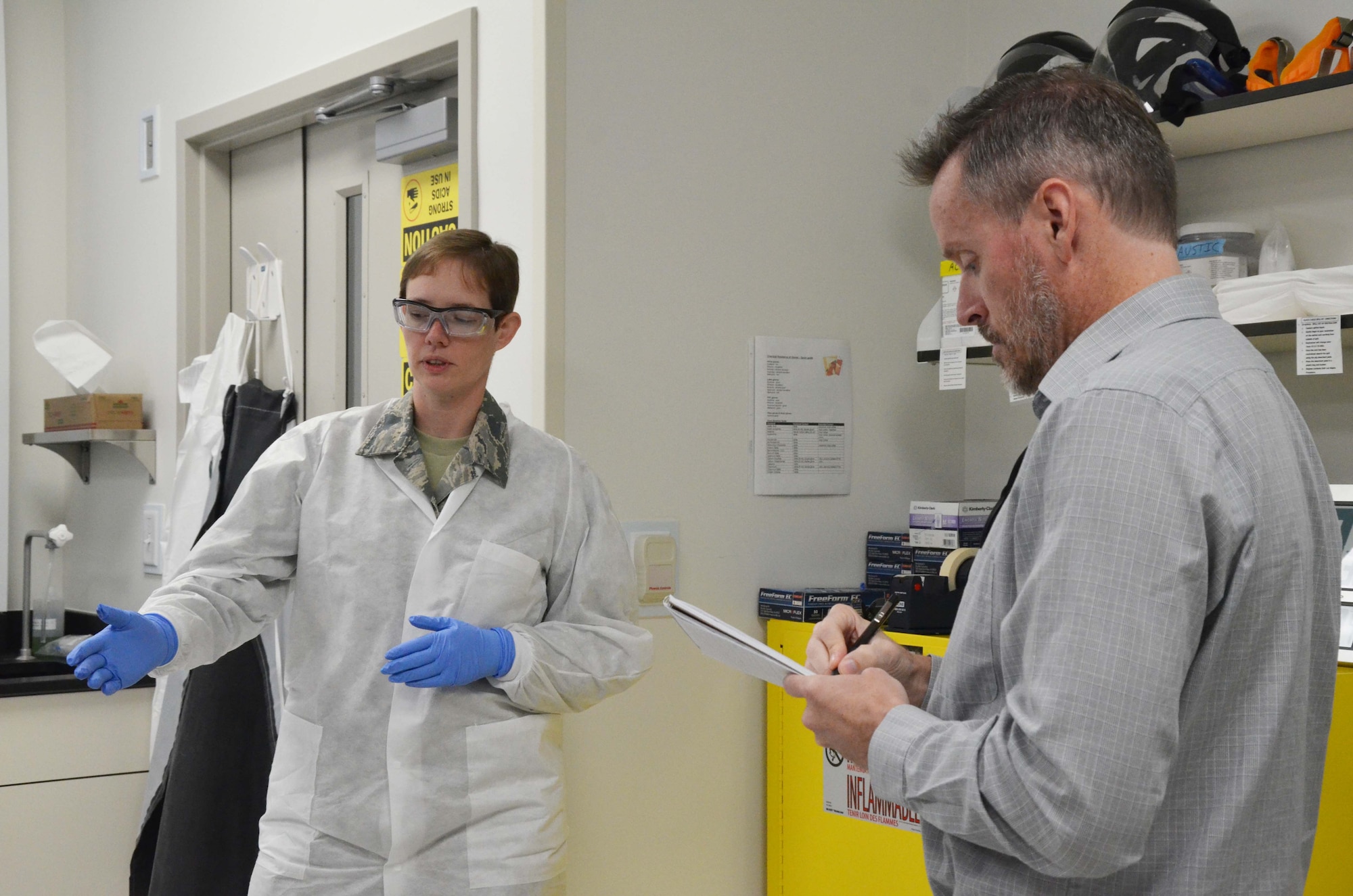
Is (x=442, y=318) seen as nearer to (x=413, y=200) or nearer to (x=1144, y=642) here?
(x=413, y=200)

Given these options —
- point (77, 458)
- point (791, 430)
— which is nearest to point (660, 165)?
point (791, 430)

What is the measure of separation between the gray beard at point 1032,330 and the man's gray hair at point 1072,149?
0.06 metres

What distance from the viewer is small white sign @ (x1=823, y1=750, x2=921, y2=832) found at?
7.46 feet

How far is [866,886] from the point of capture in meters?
2.31

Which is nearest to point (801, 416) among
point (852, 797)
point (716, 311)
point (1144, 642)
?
point (716, 311)

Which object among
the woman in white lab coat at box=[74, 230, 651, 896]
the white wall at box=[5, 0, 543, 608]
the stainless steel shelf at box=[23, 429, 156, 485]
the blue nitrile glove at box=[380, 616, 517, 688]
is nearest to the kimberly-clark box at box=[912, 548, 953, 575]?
the woman in white lab coat at box=[74, 230, 651, 896]

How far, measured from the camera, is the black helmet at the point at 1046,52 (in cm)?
241

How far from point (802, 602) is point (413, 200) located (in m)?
1.21

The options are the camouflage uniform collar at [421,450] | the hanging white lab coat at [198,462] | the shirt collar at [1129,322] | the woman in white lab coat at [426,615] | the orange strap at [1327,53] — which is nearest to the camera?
the shirt collar at [1129,322]

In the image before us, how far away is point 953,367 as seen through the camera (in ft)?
8.23

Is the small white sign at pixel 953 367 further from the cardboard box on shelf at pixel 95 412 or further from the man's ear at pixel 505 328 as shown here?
the cardboard box on shelf at pixel 95 412

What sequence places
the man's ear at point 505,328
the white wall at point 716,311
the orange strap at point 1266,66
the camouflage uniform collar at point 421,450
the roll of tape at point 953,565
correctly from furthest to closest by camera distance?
the roll of tape at point 953,565, the white wall at point 716,311, the orange strap at point 1266,66, the man's ear at point 505,328, the camouflage uniform collar at point 421,450

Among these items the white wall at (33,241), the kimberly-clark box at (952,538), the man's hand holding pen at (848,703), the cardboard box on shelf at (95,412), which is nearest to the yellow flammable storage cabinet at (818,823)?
the kimberly-clark box at (952,538)

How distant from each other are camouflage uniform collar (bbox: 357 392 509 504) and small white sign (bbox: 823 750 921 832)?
94 cm
